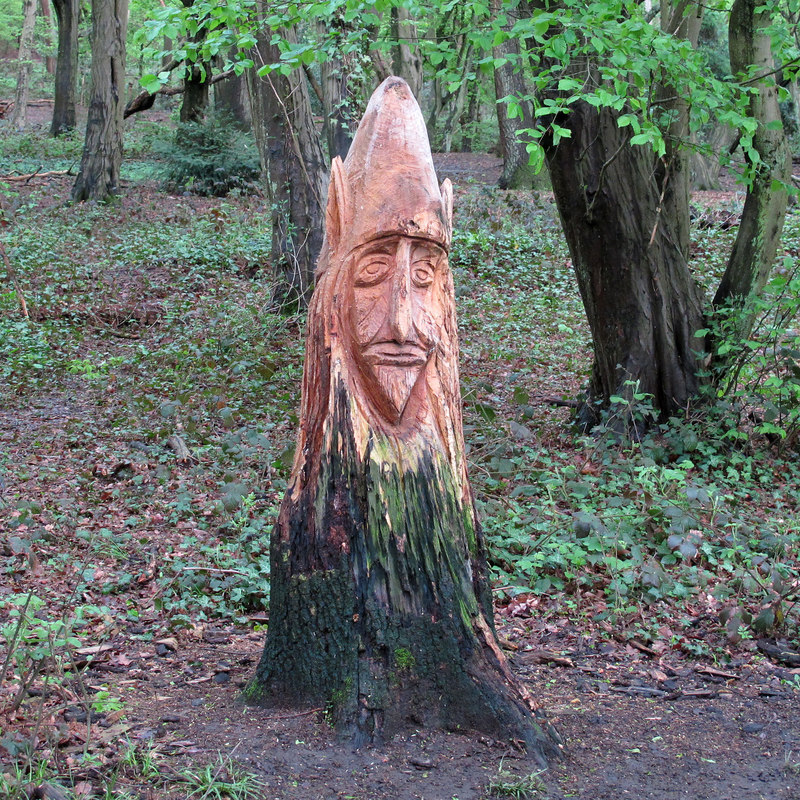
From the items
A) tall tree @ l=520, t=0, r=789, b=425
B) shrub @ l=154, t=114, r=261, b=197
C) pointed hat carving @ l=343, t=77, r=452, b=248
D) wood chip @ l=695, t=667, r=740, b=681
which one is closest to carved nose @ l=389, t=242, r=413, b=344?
pointed hat carving @ l=343, t=77, r=452, b=248

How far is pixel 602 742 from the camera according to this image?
4.07 meters

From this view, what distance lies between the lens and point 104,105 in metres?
17.0

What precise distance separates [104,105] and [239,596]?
14441mm

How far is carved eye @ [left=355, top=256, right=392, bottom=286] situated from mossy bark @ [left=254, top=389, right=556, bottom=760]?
1.79ft

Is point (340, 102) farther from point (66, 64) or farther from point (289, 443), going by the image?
point (66, 64)

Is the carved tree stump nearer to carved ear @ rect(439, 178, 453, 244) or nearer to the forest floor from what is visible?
carved ear @ rect(439, 178, 453, 244)

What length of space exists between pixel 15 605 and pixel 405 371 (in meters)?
2.77

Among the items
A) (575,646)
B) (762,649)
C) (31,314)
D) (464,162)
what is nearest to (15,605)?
(575,646)

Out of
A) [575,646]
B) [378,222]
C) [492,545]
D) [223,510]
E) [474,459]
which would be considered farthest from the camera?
[474,459]

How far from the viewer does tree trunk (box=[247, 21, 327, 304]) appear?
1165 centimetres

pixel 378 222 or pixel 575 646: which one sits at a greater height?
pixel 378 222

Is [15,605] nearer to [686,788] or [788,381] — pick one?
[686,788]

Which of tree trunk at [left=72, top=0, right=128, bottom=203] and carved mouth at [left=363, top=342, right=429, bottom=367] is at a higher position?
tree trunk at [left=72, top=0, right=128, bottom=203]

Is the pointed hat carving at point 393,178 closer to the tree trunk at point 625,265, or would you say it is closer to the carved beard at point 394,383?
the carved beard at point 394,383
